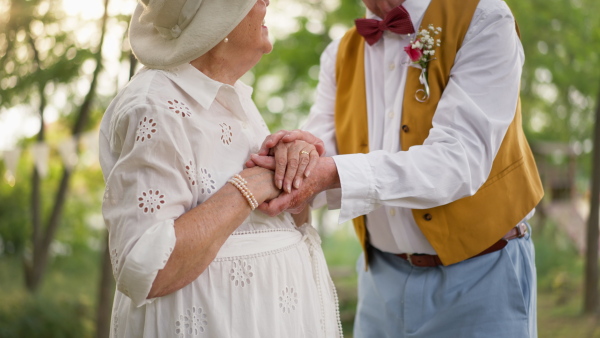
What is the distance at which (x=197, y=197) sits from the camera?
1.94m

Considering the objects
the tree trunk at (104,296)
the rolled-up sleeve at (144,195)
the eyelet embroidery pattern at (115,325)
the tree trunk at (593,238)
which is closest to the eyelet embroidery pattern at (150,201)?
the rolled-up sleeve at (144,195)

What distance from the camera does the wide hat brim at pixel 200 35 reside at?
1953 mm

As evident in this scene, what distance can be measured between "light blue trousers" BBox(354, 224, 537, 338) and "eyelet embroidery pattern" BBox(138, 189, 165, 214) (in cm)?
123

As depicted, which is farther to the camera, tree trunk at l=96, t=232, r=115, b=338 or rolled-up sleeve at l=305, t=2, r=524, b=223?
tree trunk at l=96, t=232, r=115, b=338

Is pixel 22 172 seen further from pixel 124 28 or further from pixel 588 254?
pixel 588 254

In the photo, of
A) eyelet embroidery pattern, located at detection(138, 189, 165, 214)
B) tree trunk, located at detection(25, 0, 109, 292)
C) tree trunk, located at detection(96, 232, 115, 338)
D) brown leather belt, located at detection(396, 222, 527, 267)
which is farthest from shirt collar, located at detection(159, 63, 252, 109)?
tree trunk, located at detection(25, 0, 109, 292)

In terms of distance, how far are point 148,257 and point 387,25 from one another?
1.46 metres

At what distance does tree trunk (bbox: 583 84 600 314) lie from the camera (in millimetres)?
5559

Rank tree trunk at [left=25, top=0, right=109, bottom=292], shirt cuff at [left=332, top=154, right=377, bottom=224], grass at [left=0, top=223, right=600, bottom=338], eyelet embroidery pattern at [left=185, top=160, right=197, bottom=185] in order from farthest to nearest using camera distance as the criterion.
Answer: grass at [left=0, top=223, right=600, bottom=338]
tree trunk at [left=25, top=0, right=109, bottom=292]
shirt cuff at [left=332, top=154, right=377, bottom=224]
eyelet embroidery pattern at [left=185, top=160, right=197, bottom=185]

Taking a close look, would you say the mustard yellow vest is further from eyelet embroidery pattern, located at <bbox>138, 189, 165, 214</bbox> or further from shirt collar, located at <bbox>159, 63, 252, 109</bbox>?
eyelet embroidery pattern, located at <bbox>138, 189, 165, 214</bbox>

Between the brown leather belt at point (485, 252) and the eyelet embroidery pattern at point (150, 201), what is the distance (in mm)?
1201

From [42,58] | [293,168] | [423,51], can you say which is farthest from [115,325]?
[42,58]

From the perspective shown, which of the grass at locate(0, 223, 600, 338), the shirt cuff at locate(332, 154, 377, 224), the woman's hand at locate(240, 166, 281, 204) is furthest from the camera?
the grass at locate(0, 223, 600, 338)

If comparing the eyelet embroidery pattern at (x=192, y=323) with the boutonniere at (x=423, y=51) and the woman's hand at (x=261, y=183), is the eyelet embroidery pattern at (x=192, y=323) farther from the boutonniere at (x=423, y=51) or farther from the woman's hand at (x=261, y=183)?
the boutonniere at (x=423, y=51)
